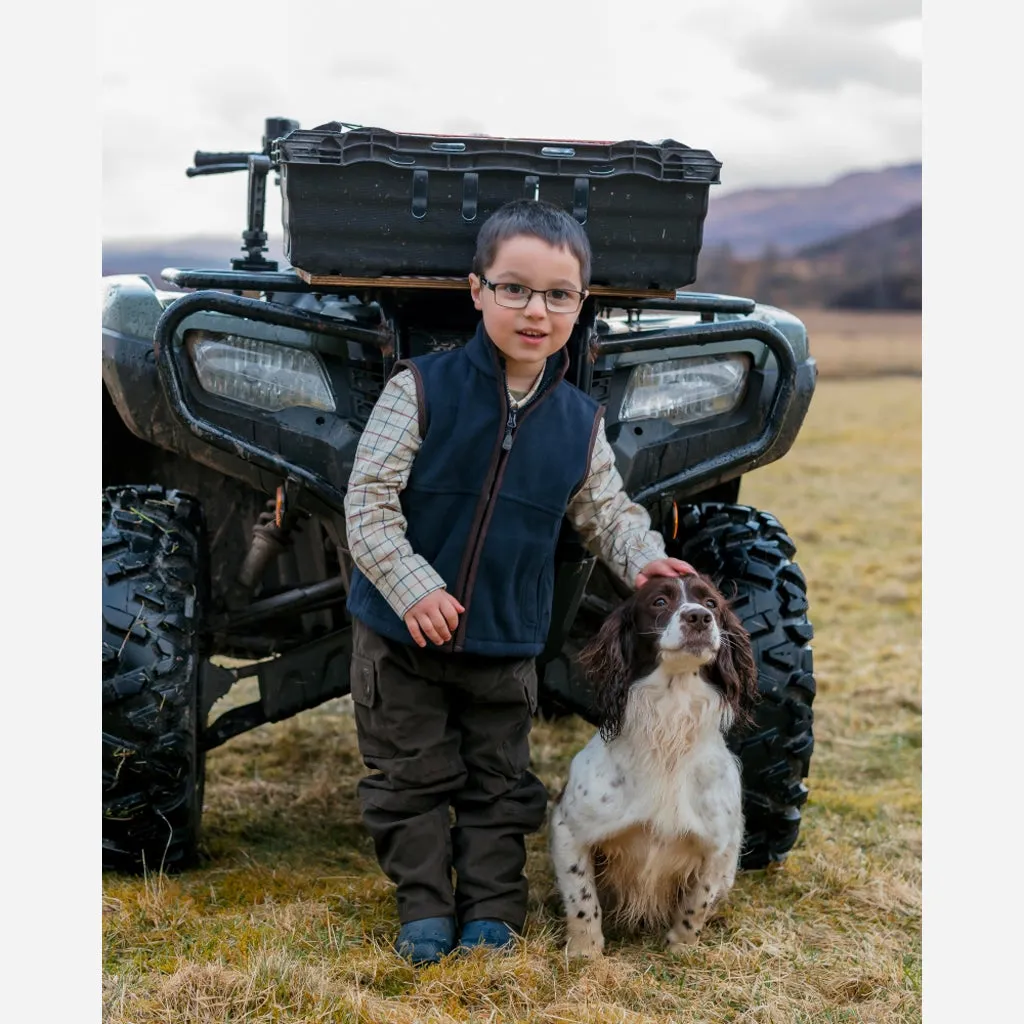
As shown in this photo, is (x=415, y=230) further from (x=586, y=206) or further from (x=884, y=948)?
(x=884, y=948)

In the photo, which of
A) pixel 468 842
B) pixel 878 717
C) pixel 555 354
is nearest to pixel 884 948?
pixel 468 842

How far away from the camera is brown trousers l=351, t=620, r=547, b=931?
335cm

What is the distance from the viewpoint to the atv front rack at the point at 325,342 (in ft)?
10.9

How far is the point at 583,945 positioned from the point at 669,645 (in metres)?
0.76

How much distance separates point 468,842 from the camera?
11.3 ft

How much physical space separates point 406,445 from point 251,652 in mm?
1383

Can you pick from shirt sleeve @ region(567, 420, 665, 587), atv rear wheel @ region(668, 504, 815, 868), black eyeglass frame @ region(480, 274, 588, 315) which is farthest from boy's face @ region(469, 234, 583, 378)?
atv rear wheel @ region(668, 504, 815, 868)

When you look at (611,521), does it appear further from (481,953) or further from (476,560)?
(481,953)

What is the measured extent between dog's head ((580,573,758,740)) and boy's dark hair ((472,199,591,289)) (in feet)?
2.39

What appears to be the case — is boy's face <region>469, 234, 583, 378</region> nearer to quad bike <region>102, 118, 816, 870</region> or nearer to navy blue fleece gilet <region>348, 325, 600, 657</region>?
navy blue fleece gilet <region>348, 325, 600, 657</region>

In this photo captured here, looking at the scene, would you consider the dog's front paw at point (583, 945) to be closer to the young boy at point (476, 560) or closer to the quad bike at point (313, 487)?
the young boy at point (476, 560)

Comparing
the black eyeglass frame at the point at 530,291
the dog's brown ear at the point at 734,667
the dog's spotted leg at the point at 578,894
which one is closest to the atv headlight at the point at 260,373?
the black eyeglass frame at the point at 530,291

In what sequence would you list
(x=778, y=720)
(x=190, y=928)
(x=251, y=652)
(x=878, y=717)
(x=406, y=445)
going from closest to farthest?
(x=406, y=445), (x=190, y=928), (x=778, y=720), (x=251, y=652), (x=878, y=717)

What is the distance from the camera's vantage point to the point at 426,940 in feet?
10.8
